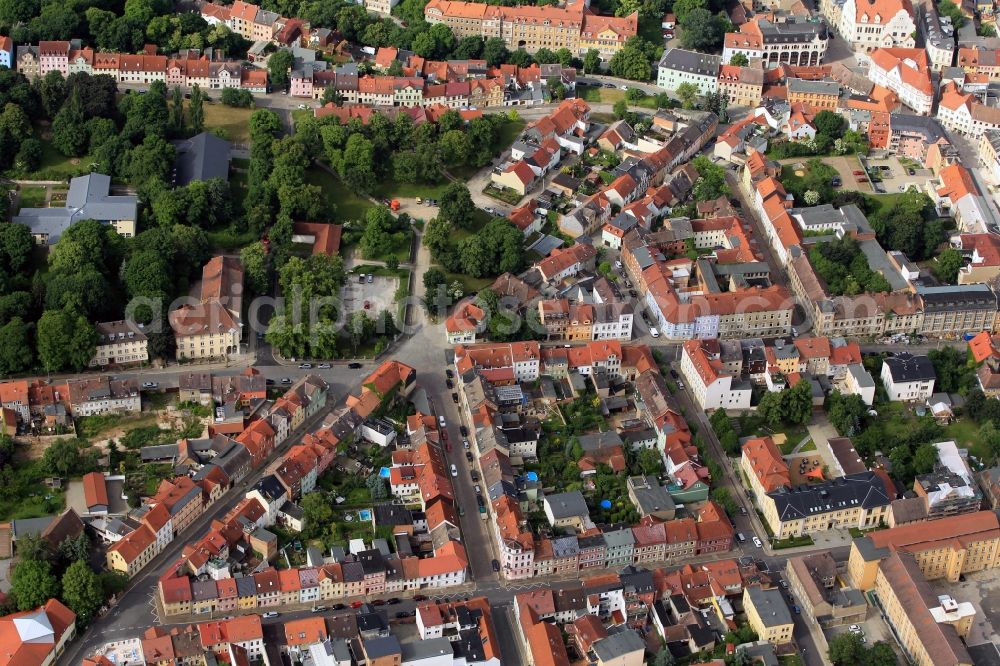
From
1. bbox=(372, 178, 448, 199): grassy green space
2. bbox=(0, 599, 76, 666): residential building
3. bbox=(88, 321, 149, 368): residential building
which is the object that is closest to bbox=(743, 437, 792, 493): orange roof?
bbox=(372, 178, 448, 199): grassy green space

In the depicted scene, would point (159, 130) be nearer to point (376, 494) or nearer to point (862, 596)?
point (376, 494)

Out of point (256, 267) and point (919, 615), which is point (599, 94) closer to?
point (256, 267)

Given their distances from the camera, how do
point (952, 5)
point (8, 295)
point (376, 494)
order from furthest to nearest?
point (952, 5) < point (8, 295) < point (376, 494)

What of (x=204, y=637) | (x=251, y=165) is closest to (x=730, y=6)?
(x=251, y=165)

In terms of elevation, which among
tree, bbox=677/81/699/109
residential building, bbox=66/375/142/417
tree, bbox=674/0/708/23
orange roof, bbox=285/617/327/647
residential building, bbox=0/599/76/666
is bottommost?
residential building, bbox=0/599/76/666

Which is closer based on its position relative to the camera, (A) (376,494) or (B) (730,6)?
(A) (376,494)

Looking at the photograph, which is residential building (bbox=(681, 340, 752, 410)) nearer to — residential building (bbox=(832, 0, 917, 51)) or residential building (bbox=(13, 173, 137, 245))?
residential building (bbox=(13, 173, 137, 245))
